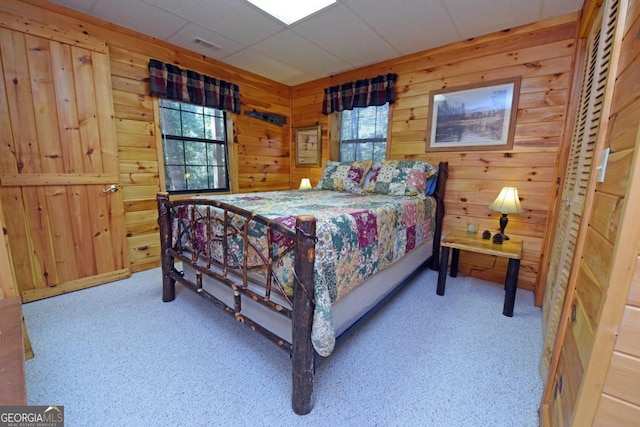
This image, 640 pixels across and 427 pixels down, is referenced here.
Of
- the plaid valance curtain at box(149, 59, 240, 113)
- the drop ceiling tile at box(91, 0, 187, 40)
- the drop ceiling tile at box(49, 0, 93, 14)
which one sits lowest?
the plaid valance curtain at box(149, 59, 240, 113)

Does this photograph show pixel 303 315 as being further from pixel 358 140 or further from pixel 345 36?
pixel 358 140

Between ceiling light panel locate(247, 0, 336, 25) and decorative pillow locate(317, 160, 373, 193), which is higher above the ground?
ceiling light panel locate(247, 0, 336, 25)

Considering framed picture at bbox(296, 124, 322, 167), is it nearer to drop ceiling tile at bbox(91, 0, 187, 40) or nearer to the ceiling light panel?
the ceiling light panel

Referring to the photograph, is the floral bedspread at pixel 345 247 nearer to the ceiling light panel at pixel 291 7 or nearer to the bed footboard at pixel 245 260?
the bed footboard at pixel 245 260

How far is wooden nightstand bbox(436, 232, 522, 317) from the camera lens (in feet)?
6.59

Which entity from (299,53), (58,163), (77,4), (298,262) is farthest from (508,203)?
(77,4)

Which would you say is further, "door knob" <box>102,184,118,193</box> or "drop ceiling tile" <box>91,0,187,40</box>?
"door knob" <box>102,184,118,193</box>

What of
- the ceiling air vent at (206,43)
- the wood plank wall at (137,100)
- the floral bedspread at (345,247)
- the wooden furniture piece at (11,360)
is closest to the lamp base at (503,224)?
the floral bedspread at (345,247)

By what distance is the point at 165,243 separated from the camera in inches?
82.6

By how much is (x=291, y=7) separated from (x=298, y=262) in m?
2.22

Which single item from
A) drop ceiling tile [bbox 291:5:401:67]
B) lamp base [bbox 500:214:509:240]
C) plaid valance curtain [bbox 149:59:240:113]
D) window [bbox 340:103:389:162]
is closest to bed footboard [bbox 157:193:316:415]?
plaid valance curtain [bbox 149:59:240:113]

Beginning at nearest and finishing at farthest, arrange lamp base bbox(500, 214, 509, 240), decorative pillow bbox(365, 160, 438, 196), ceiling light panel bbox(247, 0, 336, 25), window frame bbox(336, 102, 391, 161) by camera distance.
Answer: ceiling light panel bbox(247, 0, 336, 25), lamp base bbox(500, 214, 509, 240), decorative pillow bbox(365, 160, 438, 196), window frame bbox(336, 102, 391, 161)

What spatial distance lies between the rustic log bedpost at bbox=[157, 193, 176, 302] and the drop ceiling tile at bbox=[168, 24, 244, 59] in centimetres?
170
